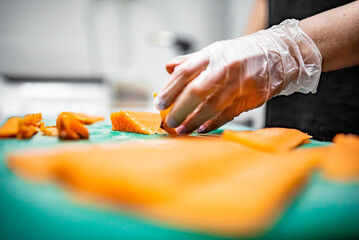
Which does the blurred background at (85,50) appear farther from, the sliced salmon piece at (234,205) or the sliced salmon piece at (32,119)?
the sliced salmon piece at (234,205)

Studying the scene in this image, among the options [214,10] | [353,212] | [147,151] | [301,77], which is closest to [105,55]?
[214,10]

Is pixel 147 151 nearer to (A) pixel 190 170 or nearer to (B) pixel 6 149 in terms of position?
(A) pixel 190 170

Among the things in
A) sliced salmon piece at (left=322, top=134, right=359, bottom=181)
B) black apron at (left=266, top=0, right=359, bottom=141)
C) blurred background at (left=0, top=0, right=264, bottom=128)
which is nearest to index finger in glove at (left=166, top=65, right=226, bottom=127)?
sliced salmon piece at (left=322, top=134, right=359, bottom=181)

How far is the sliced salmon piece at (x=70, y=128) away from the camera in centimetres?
98

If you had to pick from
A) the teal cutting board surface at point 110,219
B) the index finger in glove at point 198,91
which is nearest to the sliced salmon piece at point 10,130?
the teal cutting board surface at point 110,219

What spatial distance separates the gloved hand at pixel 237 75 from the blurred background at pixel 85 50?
113 inches

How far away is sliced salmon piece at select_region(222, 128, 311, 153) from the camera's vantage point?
82cm

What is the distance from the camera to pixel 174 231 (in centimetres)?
39

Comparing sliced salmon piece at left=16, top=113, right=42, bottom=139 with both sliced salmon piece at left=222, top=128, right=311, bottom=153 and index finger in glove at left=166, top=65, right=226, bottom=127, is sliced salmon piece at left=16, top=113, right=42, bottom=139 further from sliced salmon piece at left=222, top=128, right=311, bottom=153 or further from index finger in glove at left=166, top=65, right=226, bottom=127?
sliced salmon piece at left=222, top=128, right=311, bottom=153

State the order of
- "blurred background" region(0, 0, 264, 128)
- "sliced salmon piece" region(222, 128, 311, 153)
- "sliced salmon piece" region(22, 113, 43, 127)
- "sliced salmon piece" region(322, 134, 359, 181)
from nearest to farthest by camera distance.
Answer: "sliced salmon piece" region(322, 134, 359, 181) < "sliced salmon piece" region(222, 128, 311, 153) < "sliced salmon piece" region(22, 113, 43, 127) < "blurred background" region(0, 0, 264, 128)

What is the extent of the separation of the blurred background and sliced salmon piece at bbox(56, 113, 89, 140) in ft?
10.4

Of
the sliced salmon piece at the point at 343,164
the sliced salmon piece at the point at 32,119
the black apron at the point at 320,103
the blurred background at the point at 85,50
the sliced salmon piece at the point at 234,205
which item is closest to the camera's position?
the sliced salmon piece at the point at 234,205

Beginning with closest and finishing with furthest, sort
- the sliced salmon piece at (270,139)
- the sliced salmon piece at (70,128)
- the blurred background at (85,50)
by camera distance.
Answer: the sliced salmon piece at (270,139), the sliced salmon piece at (70,128), the blurred background at (85,50)

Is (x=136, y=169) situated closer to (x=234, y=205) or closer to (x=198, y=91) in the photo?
(x=234, y=205)
